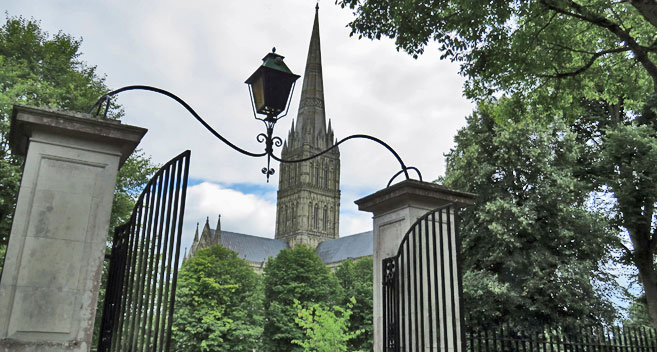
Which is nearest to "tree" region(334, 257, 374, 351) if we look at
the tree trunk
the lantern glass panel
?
the tree trunk

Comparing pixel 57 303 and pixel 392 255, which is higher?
pixel 392 255

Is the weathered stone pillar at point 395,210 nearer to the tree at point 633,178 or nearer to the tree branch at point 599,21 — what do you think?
the tree branch at point 599,21

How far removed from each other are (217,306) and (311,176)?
58429 mm

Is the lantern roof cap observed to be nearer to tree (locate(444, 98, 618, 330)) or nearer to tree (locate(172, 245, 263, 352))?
tree (locate(444, 98, 618, 330))

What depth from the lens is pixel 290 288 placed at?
4334cm

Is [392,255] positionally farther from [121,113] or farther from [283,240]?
[283,240]

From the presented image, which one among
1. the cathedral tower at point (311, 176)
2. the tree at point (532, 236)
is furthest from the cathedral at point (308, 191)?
the tree at point (532, 236)

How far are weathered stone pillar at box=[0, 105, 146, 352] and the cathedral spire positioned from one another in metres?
91.8

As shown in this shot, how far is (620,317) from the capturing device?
17.7 m

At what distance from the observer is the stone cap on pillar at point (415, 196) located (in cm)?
552

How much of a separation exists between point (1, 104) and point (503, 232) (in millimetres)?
17044

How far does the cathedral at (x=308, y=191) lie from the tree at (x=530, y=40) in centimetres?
7720

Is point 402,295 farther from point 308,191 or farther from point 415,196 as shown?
point 308,191

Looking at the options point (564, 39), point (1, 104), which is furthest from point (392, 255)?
point (1, 104)
